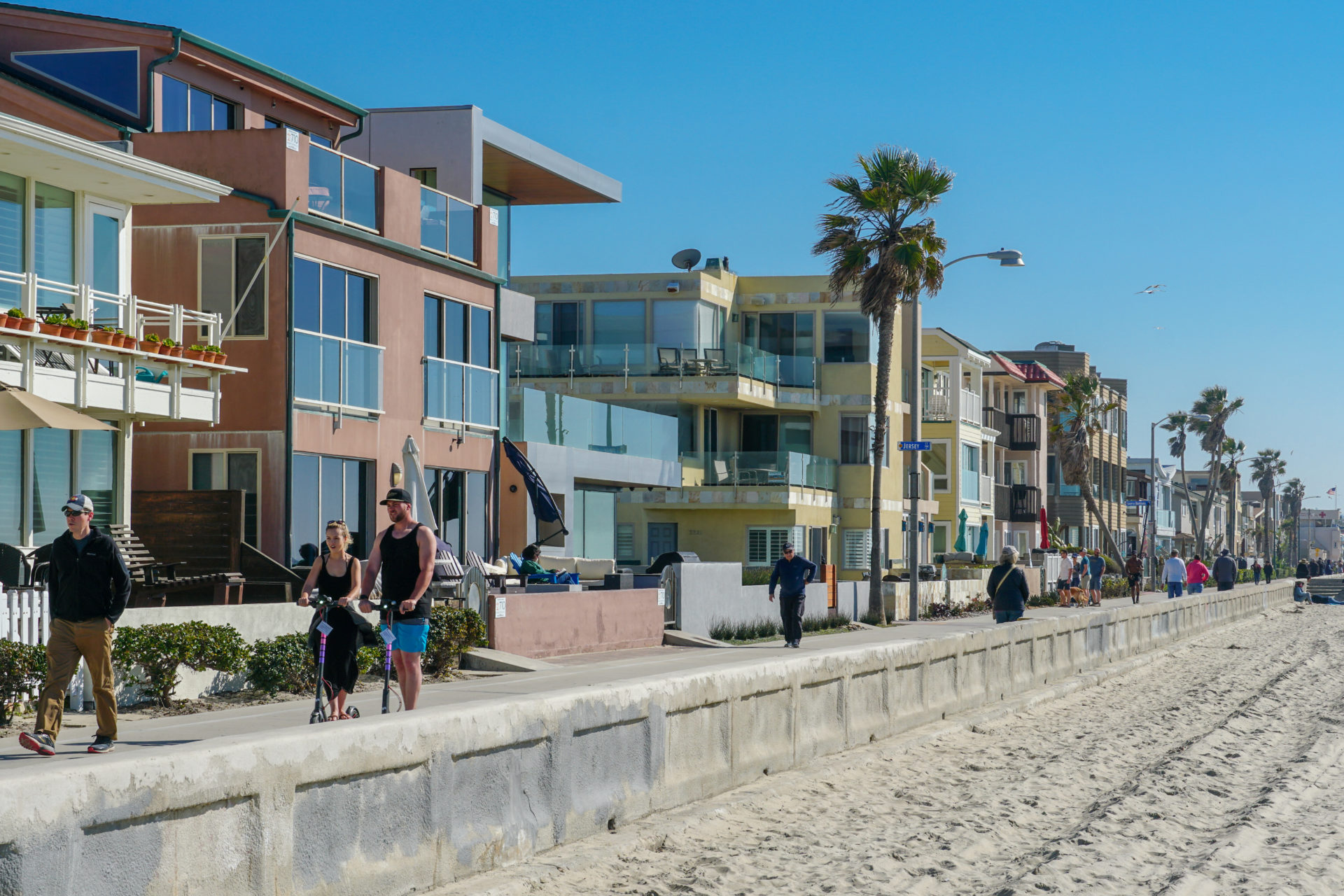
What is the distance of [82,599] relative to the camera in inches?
387

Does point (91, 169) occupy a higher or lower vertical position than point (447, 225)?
lower

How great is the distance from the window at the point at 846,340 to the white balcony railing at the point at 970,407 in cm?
1042

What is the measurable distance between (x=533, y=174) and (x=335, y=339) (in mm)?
9080

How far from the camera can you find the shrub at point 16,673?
1244 cm

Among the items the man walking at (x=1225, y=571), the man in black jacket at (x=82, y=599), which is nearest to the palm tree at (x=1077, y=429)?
the man walking at (x=1225, y=571)

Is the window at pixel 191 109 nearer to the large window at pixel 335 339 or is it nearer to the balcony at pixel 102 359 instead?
the large window at pixel 335 339

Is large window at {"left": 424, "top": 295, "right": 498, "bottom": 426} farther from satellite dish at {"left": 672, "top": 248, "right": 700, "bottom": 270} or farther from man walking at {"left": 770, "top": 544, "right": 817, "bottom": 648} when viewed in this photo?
satellite dish at {"left": 672, "top": 248, "right": 700, "bottom": 270}

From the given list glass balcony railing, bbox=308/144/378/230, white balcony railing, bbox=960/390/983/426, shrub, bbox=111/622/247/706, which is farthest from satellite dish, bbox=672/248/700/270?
shrub, bbox=111/622/247/706

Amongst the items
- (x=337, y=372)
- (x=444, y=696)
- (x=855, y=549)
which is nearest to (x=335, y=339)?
(x=337, y=372)

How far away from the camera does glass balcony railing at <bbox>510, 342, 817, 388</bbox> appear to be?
140ft

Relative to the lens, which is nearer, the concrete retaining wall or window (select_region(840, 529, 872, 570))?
the concrete retaining wall

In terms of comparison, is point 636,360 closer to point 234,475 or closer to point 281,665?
point 234,475

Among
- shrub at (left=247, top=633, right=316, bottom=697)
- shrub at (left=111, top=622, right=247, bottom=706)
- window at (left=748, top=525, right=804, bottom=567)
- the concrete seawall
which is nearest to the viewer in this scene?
the concrete seawall

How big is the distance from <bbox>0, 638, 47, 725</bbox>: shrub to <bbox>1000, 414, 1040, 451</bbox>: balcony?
57892 millimetres
